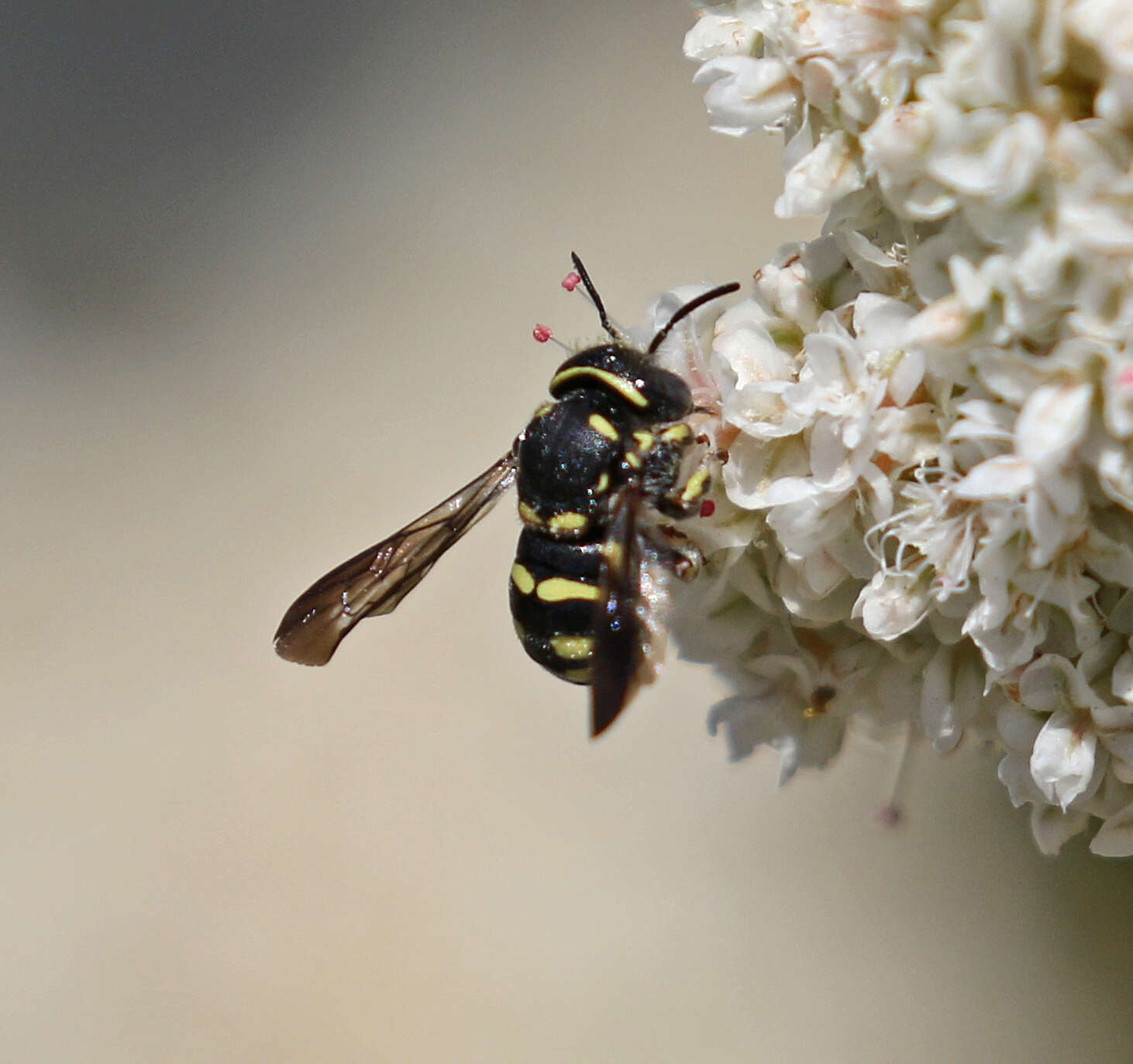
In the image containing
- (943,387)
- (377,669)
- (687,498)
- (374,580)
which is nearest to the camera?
(943,387)

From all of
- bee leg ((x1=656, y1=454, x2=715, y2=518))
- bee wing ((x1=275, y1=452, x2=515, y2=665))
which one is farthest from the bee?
bee wing ((x1=275, y1=452, x2=515, y2=665))

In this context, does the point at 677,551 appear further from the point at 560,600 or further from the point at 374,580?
the point at 374,580

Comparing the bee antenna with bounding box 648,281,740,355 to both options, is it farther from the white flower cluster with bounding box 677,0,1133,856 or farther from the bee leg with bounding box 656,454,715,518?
the bee leg with bounding box 656,454,715,518

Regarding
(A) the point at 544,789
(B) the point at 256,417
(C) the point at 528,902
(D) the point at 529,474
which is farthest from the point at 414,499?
(D) the point at 529,474

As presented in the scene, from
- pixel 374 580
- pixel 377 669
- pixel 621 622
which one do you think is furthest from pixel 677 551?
pixel 377 669

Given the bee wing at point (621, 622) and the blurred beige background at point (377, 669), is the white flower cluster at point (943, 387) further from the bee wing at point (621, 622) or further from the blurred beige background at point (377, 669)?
the blurred beige background at point (377, 669)

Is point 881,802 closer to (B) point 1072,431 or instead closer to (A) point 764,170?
(A) point 764,170

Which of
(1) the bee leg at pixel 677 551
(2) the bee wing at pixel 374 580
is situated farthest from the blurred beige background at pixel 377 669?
(1) the bee leg at pixel 677 551
